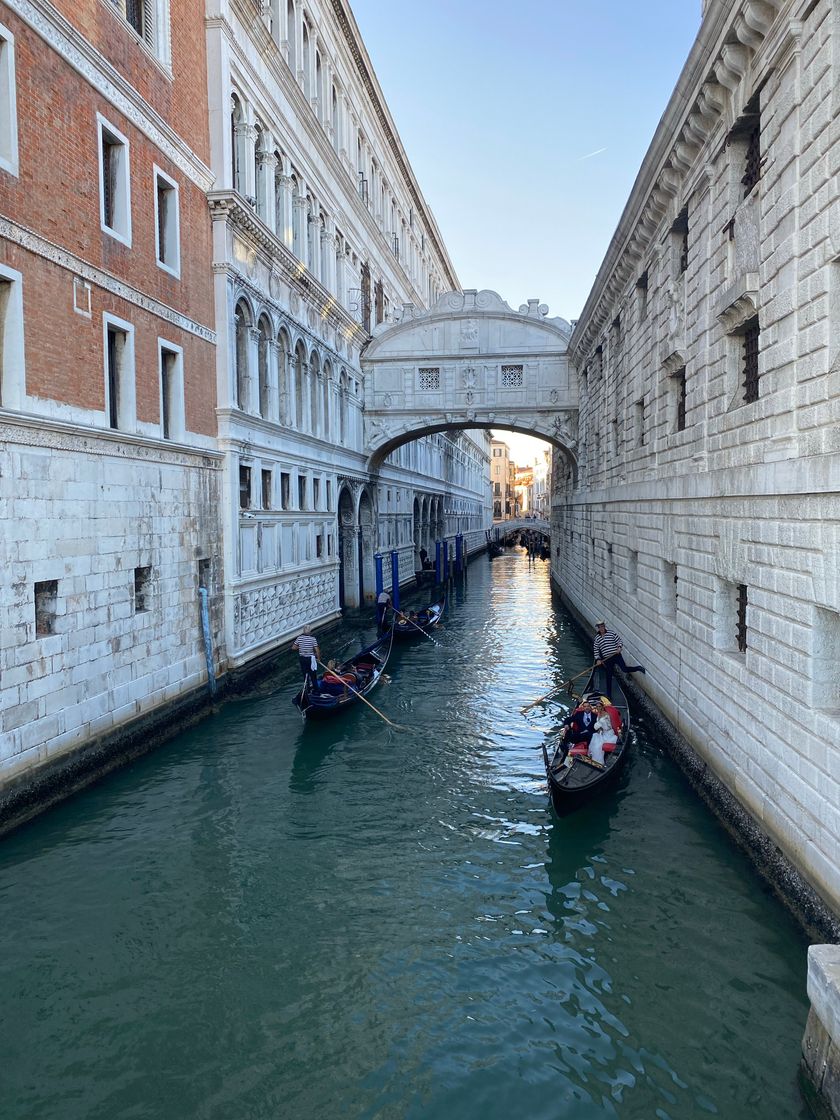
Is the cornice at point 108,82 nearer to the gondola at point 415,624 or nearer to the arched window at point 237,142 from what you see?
the arched window at point 237,142

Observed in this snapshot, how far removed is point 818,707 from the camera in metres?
5.23

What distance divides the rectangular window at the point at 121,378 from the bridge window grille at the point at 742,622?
7172 mm

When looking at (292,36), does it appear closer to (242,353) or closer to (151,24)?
(151,24)

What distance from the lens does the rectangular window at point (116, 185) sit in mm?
9195

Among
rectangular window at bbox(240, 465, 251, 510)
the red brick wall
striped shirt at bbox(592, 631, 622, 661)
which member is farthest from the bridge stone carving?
striped shirt at bbox(592, 631, 622, 661)

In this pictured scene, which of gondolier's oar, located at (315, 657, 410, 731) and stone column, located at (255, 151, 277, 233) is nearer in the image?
gondolier's oar, located at (315, 657, 410, 731)

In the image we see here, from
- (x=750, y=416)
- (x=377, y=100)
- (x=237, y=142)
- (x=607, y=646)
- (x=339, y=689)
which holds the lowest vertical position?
(x=339, y=689)

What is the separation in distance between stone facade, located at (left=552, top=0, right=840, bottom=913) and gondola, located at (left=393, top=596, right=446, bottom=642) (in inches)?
288

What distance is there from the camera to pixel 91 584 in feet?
27.9

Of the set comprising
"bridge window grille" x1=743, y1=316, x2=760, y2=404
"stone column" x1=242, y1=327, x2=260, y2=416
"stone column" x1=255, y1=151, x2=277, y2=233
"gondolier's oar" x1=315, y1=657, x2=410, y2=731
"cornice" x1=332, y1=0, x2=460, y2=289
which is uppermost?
"cornice" x1=332, y1=0, x2=460, y2=289

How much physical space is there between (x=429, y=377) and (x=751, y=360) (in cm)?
1466

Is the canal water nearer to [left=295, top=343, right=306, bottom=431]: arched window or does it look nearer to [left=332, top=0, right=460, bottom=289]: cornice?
[left=295, top=343, right=306, bottom=431]: arched window

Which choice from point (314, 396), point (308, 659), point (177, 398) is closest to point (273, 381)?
point (314, 396)

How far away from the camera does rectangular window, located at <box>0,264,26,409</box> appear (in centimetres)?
721
